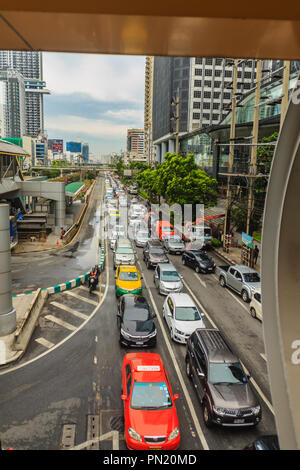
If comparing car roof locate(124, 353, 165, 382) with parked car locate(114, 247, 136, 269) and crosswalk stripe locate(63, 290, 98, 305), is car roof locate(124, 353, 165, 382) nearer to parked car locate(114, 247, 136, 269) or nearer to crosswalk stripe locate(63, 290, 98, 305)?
crosswalk stripe locate(63, 290, 98, 305)

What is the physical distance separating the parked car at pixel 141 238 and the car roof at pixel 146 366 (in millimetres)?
21953

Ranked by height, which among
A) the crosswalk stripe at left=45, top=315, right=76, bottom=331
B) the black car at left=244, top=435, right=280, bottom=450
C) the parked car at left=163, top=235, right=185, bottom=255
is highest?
the parked car at left=163, top=235, right=185, bottom=255

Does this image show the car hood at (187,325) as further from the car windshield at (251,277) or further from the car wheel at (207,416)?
the car windshield at (251,277)

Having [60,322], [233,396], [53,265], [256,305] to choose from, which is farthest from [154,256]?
[233,396]

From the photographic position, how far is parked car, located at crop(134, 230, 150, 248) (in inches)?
1302

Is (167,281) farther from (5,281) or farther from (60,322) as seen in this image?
(5,281)

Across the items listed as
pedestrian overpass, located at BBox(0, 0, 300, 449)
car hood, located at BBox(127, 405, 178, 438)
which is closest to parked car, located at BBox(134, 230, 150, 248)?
car hood, located at BBox(127, 405, 178, 438)

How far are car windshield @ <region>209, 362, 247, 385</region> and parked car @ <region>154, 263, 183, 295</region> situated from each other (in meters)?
9.27

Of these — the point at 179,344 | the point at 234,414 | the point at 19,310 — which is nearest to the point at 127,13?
the point at 234,414

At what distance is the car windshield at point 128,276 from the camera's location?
777 inches

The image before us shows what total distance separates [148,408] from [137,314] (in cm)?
557

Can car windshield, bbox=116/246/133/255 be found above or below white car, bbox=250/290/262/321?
above

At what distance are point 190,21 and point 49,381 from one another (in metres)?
11.6

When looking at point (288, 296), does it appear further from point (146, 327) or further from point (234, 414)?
point (146, 327)
